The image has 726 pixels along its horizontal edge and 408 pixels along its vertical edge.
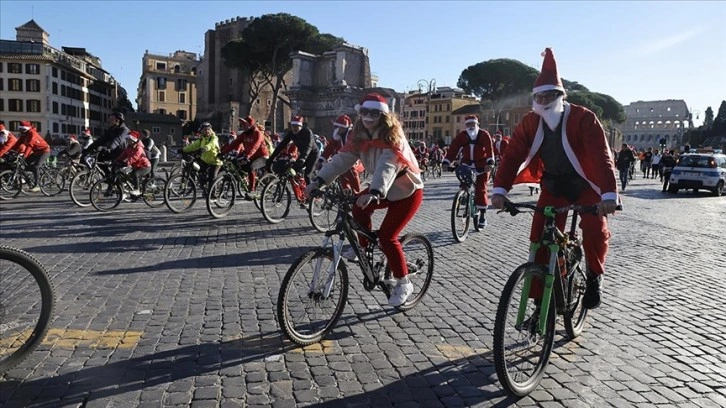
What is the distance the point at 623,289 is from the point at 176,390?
4.88 metres

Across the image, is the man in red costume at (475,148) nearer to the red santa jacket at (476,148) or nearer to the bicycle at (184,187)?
the red santa jacket at (476,148)

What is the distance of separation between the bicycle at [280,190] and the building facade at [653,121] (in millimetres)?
130372

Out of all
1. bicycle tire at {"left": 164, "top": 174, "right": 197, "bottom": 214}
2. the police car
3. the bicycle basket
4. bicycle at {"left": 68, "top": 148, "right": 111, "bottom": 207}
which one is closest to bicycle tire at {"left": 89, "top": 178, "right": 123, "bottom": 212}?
bicycle at {"left": 68, "top": 148, "right": 111, "bottom": 207}

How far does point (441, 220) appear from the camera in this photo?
12.4 metres

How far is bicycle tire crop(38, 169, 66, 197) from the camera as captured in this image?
663 inches

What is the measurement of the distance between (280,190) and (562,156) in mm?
7731

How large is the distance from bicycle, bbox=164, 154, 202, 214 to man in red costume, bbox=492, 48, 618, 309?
364 inches

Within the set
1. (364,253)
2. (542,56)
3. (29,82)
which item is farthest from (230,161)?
(29,82)

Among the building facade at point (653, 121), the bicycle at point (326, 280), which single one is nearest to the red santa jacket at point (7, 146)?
the bicycle at point (326, 280)

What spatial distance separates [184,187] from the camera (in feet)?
42.6

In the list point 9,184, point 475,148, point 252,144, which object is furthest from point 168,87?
point 475,148

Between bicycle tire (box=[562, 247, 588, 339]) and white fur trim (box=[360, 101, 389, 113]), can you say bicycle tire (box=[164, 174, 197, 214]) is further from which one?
bicycle tire (box=[562, 247, 588, 339])

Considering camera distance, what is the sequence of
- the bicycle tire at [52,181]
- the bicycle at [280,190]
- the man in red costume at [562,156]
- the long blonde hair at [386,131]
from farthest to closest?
the bicycle tire at [52,181]
the bicycle at [280,190]
the long blonde hair at [386,131]
the man in red costume at [562,156]

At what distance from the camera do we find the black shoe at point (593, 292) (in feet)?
14.8
